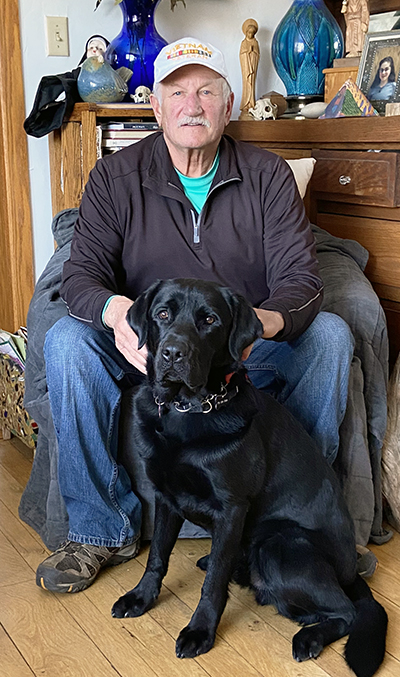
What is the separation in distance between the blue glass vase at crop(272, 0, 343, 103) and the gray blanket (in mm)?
856

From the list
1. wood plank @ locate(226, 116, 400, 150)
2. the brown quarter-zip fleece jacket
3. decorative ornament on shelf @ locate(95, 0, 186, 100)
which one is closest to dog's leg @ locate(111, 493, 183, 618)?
the brown quarter-zip fleece jacket

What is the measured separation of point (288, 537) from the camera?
1.47 meters

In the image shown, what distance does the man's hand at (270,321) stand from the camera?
5.09 ft

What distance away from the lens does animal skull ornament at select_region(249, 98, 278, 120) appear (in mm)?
2516

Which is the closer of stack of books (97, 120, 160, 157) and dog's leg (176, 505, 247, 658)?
dog's leg (176, 505, 247, 658)

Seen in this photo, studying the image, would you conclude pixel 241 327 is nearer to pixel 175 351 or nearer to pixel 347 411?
pixel 175 351

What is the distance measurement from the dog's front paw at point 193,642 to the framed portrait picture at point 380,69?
5.17 ft

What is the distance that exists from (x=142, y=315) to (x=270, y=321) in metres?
0.31

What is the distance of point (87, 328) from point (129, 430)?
0.90ft

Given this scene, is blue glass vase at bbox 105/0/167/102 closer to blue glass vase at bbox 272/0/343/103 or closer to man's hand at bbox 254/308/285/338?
blue glass vase at bbox 272/0/343/103

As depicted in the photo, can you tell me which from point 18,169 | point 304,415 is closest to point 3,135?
point 18,169

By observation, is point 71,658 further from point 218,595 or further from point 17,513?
point 17,513

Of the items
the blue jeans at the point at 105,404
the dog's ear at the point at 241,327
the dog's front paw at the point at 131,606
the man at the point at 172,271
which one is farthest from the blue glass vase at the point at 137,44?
the dog's front paw at the point at 131,606

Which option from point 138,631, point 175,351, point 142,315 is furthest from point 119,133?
point 138,631
